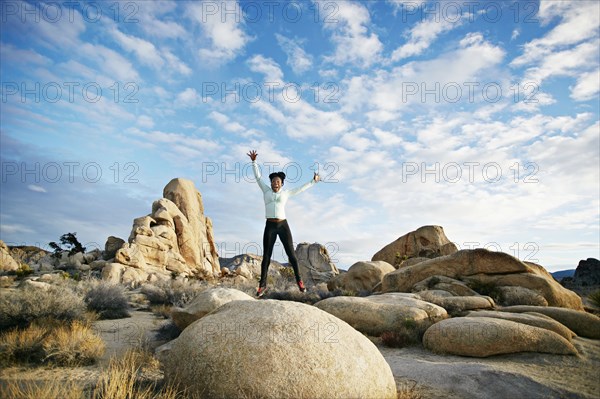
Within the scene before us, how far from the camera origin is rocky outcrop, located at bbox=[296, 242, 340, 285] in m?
37.6

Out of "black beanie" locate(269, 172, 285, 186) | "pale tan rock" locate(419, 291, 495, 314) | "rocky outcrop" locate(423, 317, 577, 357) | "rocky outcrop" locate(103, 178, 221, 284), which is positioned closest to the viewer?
"rocky outcrop" locate(423, 317, 577, 357)

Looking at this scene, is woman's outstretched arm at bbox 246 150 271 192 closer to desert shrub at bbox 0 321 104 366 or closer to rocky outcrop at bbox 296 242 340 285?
desert shrub at bbox 0 321 104 366

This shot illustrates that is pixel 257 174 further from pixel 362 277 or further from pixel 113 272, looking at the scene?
pixel 113 272

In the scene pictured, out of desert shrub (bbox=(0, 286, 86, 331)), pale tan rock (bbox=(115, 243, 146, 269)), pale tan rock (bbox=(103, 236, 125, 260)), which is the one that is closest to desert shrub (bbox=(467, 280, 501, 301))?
desert shrub (bbox=(0, 286, 86, 331))

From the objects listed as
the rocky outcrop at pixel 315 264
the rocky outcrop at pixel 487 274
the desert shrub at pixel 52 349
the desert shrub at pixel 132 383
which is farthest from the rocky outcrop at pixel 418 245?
the desert shrub at pixel 52 349

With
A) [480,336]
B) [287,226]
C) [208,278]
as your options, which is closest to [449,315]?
[480,336]

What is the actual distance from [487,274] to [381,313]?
776cm

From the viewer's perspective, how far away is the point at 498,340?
8.16 meters

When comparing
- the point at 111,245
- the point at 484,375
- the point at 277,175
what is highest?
the point at 277,175

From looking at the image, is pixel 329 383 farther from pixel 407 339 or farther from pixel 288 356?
pixel 407 339

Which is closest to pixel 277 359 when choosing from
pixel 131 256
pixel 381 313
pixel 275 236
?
pixel 275 236

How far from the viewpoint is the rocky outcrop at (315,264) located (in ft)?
123

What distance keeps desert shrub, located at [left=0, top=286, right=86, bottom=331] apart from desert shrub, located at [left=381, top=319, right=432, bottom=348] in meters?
7.97

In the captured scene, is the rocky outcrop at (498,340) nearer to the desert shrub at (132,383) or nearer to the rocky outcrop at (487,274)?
the desert shrub at (132,383)
